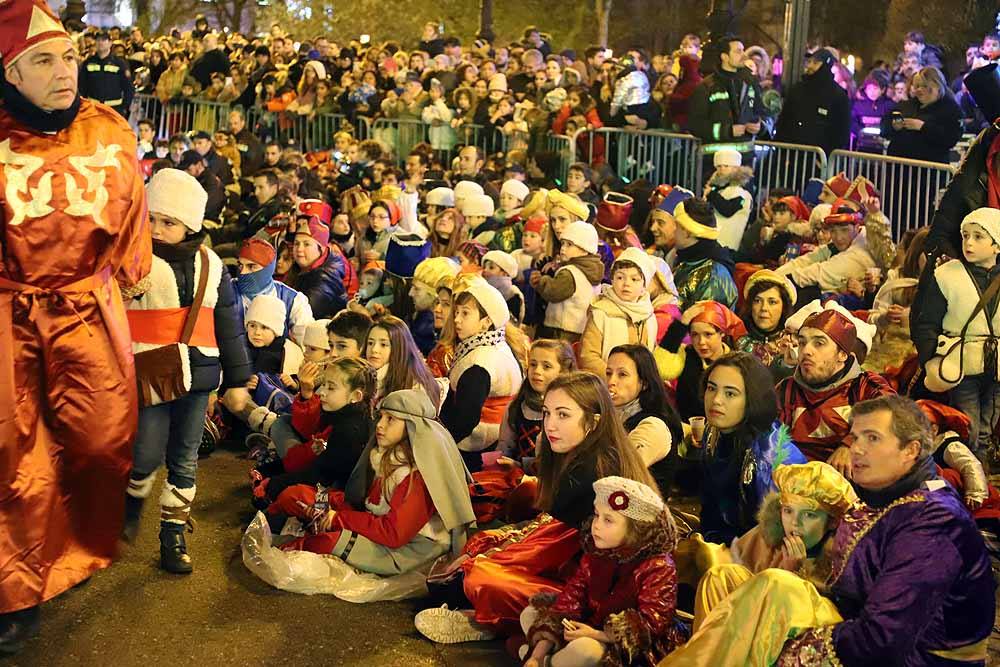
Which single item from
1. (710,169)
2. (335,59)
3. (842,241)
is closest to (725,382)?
(842,241)

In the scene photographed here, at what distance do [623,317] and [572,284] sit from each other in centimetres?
85

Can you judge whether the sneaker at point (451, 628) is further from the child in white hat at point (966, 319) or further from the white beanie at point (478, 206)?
the white beanie at point (478, 206)

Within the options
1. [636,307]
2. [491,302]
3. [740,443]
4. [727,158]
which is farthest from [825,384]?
[727,158]

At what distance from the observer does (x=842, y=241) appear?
1012cm

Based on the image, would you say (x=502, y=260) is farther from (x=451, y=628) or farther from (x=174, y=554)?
(x=451, y=628)

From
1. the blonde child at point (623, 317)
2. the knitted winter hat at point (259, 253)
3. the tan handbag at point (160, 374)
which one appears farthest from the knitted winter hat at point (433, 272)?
the tan handbag at point (160, 374)

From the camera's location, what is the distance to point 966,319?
734 centimetres

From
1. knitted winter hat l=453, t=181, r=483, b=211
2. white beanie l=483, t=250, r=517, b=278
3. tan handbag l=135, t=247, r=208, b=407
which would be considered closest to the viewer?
tan handbag l=135, t=247, r=208, b=407

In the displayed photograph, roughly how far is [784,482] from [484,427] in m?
2.62

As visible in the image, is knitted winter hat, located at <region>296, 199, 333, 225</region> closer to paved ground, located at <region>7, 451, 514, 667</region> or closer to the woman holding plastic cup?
paved ground, located at <region>7, 451, 514, 667</region>

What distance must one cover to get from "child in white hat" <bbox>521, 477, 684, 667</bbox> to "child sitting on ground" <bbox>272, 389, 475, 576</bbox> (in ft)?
3.42

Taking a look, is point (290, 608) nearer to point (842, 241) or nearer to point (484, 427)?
point (484, 427)

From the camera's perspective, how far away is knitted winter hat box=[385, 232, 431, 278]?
32.3 ft

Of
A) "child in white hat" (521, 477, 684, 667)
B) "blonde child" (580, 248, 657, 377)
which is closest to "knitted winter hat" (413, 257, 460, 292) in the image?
"blonde child" (580, 248, 657, 377)
